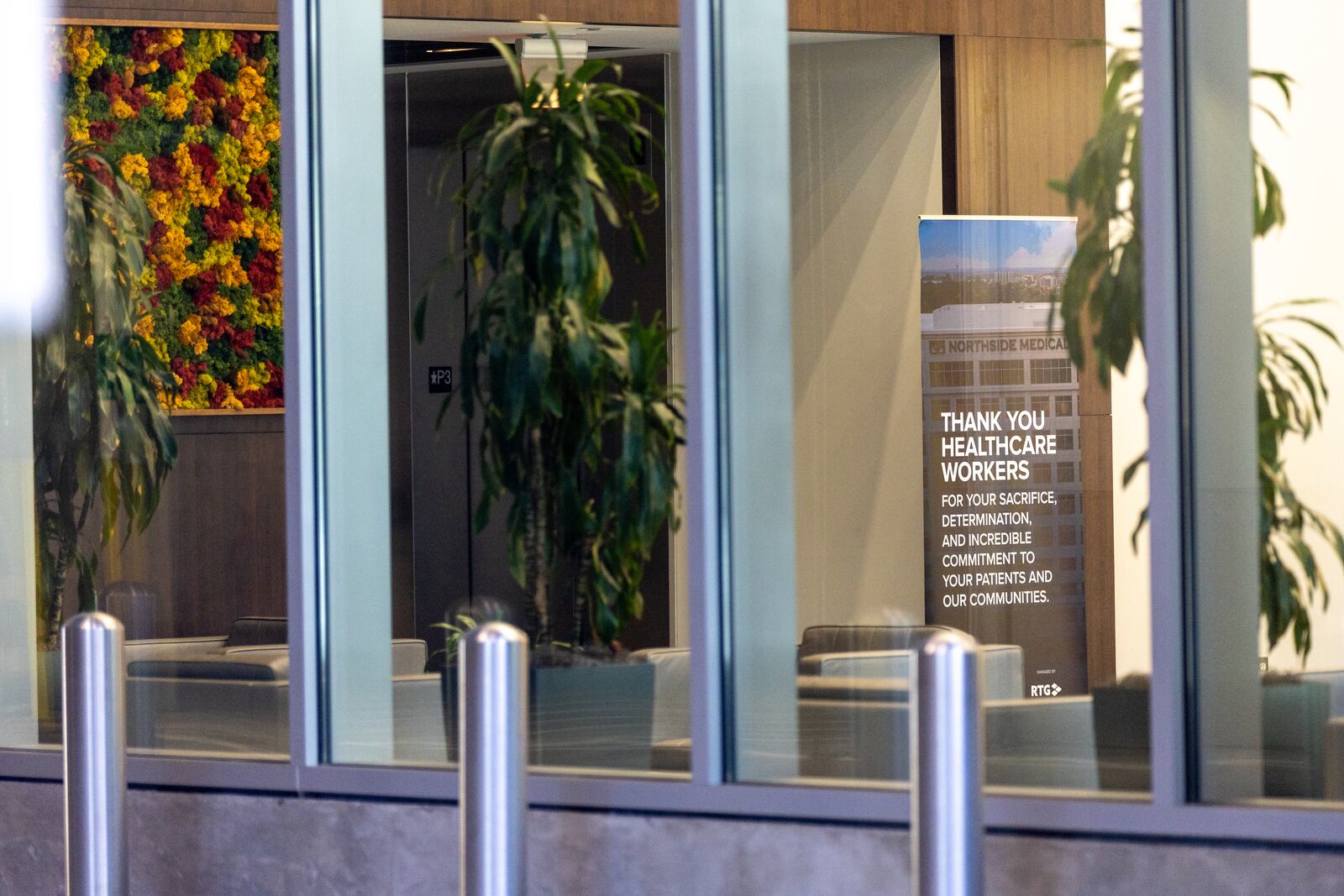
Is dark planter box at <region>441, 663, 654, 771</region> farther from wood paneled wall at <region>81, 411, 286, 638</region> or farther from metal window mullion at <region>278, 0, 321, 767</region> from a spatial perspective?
wood paneled wall at <region>81, 411, 286, 638</region>

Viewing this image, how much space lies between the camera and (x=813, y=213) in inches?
147

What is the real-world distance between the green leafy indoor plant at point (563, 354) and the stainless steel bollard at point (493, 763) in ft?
2.11

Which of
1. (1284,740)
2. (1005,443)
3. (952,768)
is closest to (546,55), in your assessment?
(1005,443)

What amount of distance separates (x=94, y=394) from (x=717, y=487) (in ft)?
5.39

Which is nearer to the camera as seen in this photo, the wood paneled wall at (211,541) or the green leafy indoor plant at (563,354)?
the green leafy indoor plant at (563,354)

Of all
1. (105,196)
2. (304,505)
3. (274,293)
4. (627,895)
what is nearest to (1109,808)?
(627,895)

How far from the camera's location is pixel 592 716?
4.05 meters

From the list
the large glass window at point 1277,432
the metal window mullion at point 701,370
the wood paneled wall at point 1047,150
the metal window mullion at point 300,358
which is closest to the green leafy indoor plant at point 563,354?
the metal window mullion at point 701,370

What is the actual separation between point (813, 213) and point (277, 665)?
62.5 inches

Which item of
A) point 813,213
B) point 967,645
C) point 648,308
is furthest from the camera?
point 648,308

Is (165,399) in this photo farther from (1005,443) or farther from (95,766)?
(1005,443)

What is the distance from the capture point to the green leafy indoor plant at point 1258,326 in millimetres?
3303

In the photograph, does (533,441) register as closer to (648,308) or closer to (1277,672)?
(648,308)

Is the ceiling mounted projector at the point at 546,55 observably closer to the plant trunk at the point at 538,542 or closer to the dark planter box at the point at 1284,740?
the plant trunk at the point at 538,542
